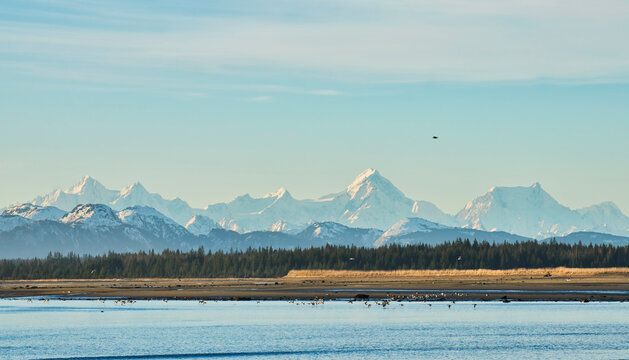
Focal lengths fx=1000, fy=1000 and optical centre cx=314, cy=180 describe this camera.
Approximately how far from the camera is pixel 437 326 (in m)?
78.1

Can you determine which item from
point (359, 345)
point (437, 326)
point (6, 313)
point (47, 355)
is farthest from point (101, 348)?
point (6, 313)

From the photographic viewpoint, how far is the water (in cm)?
6075

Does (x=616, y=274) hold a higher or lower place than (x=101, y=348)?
higher

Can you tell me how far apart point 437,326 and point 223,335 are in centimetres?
1734

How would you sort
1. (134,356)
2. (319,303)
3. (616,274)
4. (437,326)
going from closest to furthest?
(134,356) → (437,326) → (319,303) → (616,274)

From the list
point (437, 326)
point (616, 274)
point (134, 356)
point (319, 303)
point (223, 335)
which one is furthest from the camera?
point (616, 274)

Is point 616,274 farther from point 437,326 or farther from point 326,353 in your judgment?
point 326,353

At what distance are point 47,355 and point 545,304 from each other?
194 feet

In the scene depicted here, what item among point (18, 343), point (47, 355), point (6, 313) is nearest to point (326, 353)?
point (47, 355)

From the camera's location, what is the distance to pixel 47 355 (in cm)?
5975

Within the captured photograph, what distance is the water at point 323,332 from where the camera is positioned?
60.8 meters

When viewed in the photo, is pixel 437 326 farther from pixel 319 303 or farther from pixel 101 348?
pixel 319 303

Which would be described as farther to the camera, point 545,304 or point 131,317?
point 545,304

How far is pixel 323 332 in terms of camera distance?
241 feet
